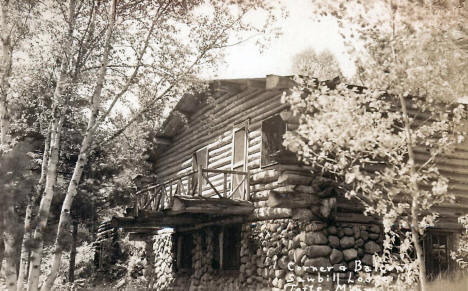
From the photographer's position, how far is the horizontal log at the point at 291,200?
11.5 metres

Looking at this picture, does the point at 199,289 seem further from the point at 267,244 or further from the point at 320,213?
the point at 320,213

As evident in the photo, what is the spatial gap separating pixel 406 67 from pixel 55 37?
885 centimetres

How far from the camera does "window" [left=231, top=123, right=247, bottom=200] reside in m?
14.6

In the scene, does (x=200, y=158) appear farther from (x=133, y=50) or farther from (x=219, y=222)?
(x=133, y=50)

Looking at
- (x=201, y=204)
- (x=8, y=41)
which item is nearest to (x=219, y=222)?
(x=201, y=204)

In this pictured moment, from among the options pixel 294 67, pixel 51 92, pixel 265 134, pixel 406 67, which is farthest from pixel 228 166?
pixel 294 67

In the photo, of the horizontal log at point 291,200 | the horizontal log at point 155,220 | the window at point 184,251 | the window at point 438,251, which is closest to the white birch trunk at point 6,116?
the horizontal log at point 155,220

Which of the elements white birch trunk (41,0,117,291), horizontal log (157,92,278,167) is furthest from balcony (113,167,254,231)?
white birch trunk (41,0,117,291)

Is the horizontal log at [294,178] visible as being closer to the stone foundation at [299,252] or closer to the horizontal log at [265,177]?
the horizontal log at [265,177]

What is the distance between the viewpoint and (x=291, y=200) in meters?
11.7

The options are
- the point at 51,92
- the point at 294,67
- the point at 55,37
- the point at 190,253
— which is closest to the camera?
the point at 55,37

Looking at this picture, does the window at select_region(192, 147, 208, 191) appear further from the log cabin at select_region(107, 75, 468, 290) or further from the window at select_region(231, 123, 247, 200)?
the window at select_region(231, 123, 247, 200)

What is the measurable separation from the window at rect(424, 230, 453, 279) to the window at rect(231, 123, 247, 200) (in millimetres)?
5217

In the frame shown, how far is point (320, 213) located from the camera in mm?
11828
